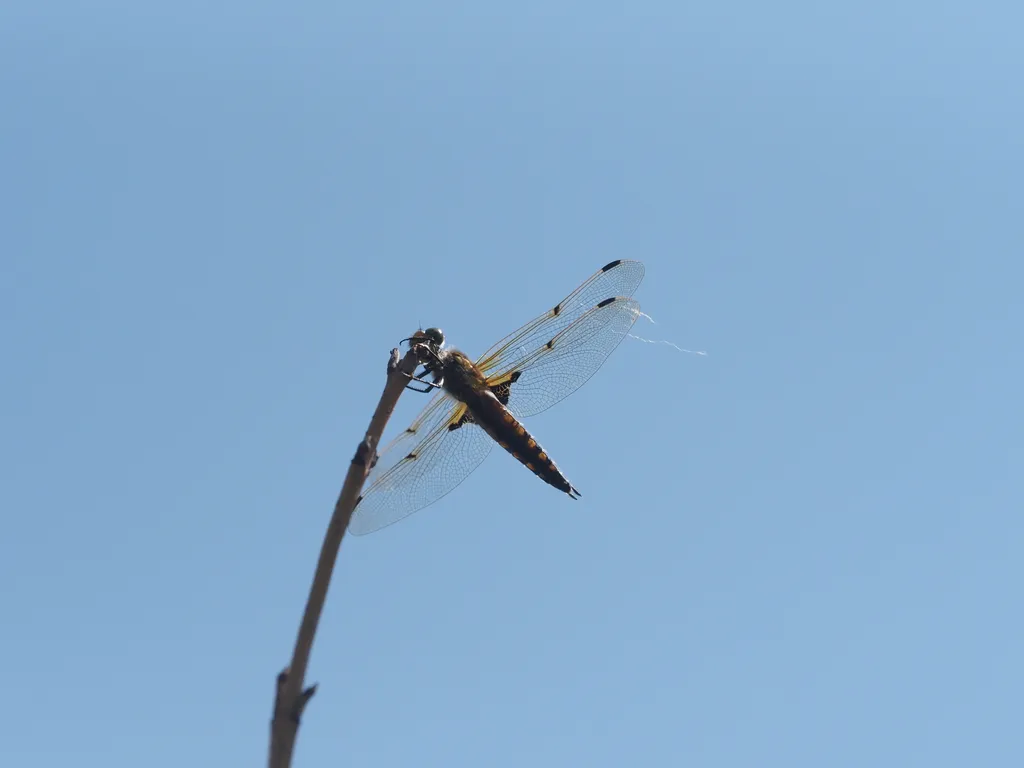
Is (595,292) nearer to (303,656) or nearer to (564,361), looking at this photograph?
(564,361)

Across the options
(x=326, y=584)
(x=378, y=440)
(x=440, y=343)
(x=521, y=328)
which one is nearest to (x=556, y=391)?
(x=521, y=328)

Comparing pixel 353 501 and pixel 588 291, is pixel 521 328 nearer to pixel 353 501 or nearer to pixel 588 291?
pixel 588 291

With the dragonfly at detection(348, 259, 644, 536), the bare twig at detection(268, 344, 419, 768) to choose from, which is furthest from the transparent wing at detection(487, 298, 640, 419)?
the bare twig at detection(268, 344, 419, 768)

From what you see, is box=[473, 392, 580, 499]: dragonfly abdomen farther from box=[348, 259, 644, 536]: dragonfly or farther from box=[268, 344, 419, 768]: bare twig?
box=[268, 344, 419, 768]: bare twig

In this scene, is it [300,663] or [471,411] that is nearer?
[300,663]

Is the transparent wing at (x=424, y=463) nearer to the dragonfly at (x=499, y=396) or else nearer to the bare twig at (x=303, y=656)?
the dragonfly at (x=499, y=396)

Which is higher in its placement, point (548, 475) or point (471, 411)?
point (471, 411)

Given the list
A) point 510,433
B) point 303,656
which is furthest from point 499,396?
point 303,656

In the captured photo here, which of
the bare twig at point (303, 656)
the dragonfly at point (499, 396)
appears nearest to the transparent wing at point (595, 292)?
the dragonfly at point (499, 396)
